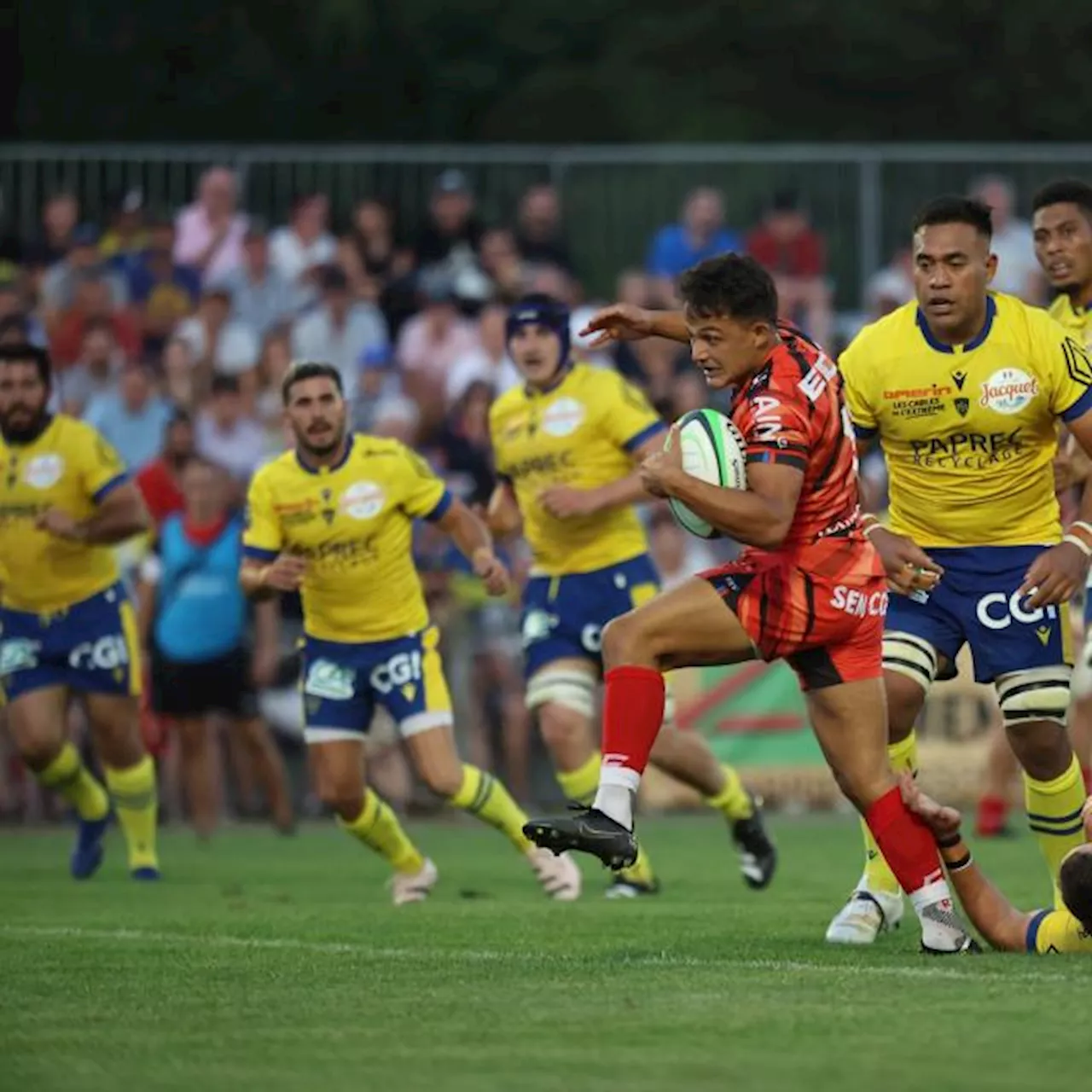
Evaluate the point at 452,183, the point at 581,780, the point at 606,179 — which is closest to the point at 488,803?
the point at 581,780

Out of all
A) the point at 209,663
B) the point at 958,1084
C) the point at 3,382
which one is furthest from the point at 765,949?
the point at 209,663

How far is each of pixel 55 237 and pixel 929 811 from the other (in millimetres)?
13692

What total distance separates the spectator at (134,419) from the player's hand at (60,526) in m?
6.36

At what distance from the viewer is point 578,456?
13.8 metres

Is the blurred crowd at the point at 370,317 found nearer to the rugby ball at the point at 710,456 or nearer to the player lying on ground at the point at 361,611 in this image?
the player lying on ground at the point at 361,611

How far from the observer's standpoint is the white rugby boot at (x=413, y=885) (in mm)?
12703

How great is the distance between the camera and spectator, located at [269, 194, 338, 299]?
850 inches

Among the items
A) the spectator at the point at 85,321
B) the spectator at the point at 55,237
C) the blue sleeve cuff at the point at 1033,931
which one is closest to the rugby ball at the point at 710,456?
the blue sleeve cuff at the point at 1033,931

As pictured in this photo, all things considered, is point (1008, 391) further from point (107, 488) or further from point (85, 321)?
point (85, 321)

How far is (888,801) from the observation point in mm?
9180

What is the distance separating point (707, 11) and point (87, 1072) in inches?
914

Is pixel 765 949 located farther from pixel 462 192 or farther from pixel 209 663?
pixel 462 192

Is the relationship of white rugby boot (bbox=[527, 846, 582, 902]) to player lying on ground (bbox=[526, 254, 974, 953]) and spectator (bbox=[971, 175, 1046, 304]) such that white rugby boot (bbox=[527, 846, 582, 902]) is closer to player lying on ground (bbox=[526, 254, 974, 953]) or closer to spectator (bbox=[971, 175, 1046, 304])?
player lying on ground (bbox=[526, 254, 974, 953])

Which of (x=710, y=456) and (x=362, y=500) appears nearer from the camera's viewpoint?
(x=710, y=456)
